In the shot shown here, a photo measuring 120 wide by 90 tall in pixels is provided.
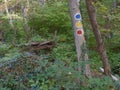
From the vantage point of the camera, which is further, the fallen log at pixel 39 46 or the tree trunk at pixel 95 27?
the fallen log at pixel 39 46

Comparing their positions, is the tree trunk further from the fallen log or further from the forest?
the fallen log

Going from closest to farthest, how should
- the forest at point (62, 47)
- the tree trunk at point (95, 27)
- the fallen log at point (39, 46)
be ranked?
the forest at point (62, 47)
the tree trunk at point (95, 27)
the fallen log at point (39, 46)

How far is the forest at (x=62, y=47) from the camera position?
415cm

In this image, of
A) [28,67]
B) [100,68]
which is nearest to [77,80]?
[28,67]

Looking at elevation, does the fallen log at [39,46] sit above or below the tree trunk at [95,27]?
below

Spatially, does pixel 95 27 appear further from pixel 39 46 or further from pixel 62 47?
pixel 39 46

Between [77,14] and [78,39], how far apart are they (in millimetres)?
588

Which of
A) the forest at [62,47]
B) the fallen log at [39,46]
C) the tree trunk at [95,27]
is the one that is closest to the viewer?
the forest at [62,47]

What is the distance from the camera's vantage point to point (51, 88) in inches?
155

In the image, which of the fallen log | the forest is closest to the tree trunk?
the forest

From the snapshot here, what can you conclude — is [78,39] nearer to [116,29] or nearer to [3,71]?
[3,71]

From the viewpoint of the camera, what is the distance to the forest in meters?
4.15

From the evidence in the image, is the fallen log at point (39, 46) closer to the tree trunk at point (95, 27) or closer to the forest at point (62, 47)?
the forest at point (62, 47)

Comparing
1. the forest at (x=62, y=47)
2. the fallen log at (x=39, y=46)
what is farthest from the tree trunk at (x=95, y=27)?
the fallen log at (x=39, y=46)
